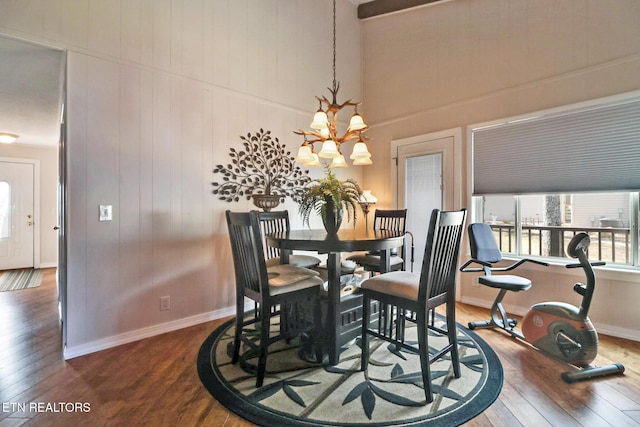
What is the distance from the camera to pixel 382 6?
14.0ft

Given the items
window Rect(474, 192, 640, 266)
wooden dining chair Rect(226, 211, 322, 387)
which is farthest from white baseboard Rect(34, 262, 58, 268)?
window Rect(474, 192, 640, 266)

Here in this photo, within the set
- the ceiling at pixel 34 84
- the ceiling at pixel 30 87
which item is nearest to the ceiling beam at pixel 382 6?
the ceiling at pixel 34 84

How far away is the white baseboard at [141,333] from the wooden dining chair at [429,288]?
1743 millimetres

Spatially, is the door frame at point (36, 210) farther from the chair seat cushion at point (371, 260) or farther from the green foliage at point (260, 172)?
the chair seat cushion at point (371, 260)

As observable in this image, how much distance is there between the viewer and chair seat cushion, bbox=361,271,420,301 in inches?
68.2

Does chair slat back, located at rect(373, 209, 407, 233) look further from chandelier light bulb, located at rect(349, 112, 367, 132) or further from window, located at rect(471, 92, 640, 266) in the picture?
chandelier light bulb, located at rect(349, 112, 367, 132)

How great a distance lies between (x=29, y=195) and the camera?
5535 millimetres

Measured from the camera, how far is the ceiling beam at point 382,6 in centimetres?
389

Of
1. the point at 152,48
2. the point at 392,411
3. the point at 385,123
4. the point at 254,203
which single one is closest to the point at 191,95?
the point at 152,48

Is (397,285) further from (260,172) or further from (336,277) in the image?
(260,172)

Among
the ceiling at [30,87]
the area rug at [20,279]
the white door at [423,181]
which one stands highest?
the ceiling at [30,87]

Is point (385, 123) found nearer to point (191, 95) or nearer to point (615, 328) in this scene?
point (191, 95)

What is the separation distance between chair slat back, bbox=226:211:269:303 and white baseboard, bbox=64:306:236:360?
110 cm

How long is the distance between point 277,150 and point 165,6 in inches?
67.4
